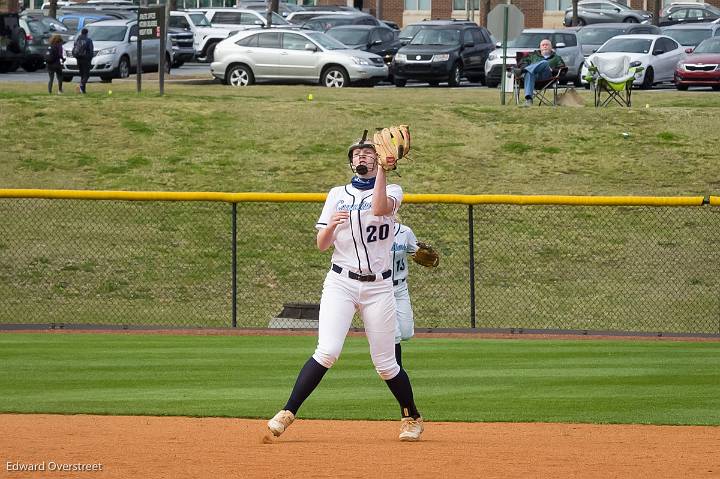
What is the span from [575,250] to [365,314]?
1201 centimetres

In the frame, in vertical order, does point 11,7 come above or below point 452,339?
above

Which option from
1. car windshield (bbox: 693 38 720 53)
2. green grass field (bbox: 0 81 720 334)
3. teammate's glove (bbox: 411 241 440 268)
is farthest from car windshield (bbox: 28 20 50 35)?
teammate's glove (bbox: 411 241 440 268)

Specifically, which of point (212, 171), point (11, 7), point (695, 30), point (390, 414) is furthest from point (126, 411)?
point (11, 7)

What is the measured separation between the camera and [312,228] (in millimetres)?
20125

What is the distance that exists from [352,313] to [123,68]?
3007 centimetres

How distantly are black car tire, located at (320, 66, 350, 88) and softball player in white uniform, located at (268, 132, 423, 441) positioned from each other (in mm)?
24736

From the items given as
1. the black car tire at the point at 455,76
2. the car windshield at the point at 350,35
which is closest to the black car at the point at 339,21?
the car windshield at the point at 350,35

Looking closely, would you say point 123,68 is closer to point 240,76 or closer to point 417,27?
point 240,76

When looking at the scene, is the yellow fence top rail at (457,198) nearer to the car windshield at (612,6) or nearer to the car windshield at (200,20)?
the car windshield at (200,20)

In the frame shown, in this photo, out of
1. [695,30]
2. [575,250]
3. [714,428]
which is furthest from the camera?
[695,30]

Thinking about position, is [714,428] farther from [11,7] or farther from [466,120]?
[11,7]

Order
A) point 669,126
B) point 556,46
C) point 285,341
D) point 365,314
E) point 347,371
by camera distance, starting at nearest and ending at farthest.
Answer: point 365,314
point 347,371
point 285,341
point 669,126
point 556,46

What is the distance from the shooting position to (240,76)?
32.8m

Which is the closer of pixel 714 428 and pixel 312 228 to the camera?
pixel 714 428
